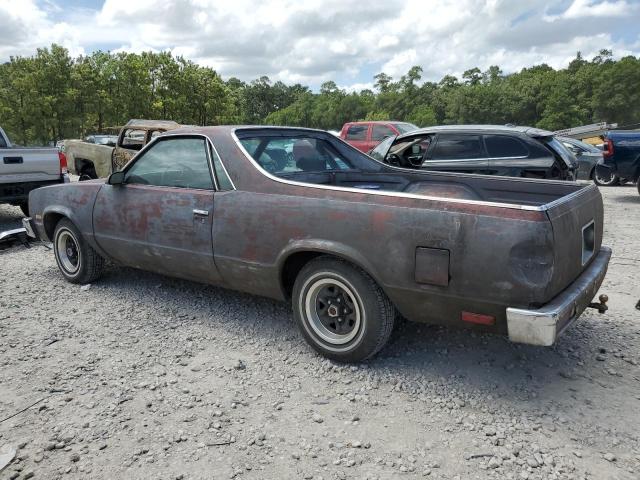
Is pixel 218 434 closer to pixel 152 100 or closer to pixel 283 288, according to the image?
pixel 283 288

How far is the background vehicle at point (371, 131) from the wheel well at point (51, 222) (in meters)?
9.90

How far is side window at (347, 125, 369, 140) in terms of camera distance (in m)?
14.8

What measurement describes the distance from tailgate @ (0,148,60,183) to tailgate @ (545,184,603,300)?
7.70m

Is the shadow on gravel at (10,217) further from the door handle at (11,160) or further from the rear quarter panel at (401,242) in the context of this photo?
the rear quarter panel at (401,242)

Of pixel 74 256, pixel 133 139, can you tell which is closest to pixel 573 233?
pixel 74 256

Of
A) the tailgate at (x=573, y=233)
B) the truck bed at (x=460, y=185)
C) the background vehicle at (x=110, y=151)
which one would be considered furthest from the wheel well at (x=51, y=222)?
the background vehicle at (x=110, y=151)

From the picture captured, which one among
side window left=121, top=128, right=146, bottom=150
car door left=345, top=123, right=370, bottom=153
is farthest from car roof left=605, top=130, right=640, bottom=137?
side window left=121, top=128, right=146, bottom=150

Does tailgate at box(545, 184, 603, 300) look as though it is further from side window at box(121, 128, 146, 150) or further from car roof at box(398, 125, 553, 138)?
side window at box(121, 128, 146, 150)

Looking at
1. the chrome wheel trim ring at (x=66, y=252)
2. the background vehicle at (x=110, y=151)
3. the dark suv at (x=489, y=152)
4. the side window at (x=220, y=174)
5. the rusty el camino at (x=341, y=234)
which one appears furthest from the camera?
the background vehicle at (x=110, y=151)

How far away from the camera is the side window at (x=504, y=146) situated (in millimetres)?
6980

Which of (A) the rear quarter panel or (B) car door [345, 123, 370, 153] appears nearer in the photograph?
(A) the rear quarter panel

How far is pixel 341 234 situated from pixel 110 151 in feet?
31.1

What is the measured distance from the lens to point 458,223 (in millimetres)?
2660

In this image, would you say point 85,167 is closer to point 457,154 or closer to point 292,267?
point 457,154
